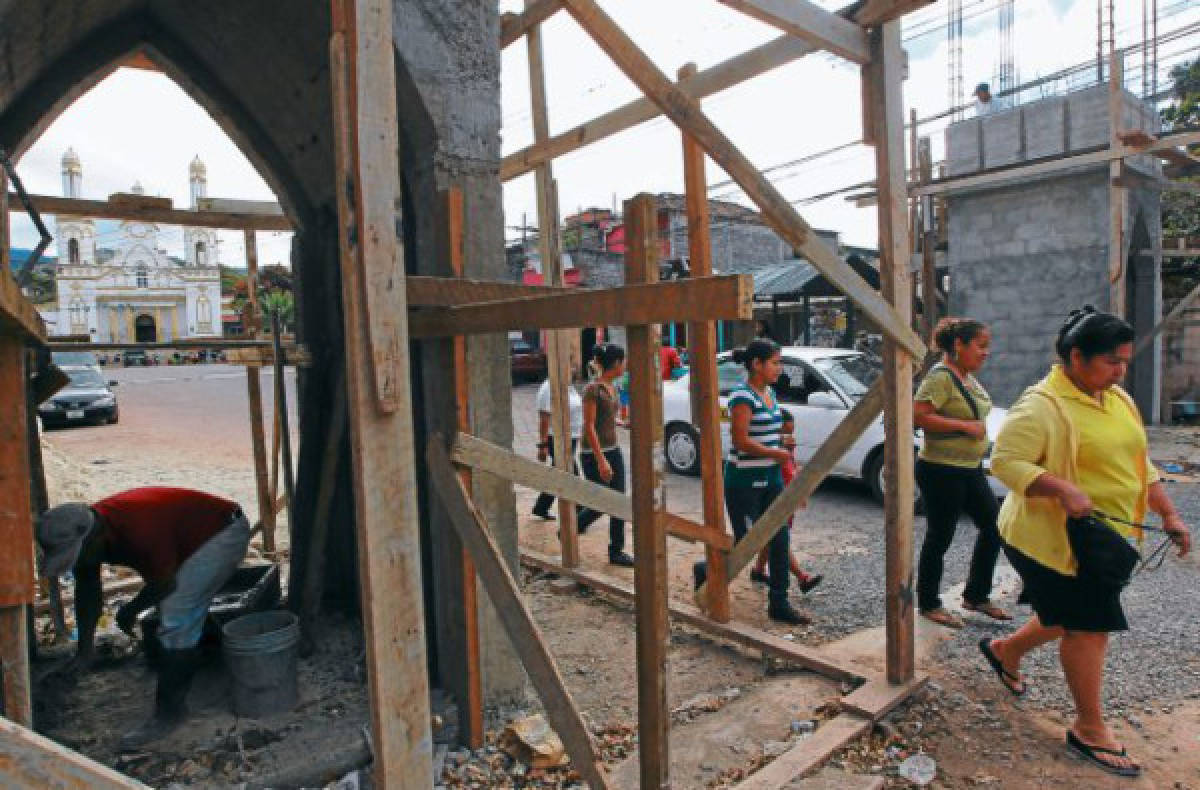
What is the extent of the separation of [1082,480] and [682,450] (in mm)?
6113

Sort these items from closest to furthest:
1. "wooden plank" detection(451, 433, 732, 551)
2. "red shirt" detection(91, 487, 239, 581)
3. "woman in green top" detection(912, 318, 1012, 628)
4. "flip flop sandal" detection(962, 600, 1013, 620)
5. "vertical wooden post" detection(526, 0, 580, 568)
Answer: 1. "wooden plank" detection(451, 433, 732, 551)
2. "red shirt" detection(91, 487, 239, 581)
3. "woman in green top" detection(912, 318, 1012, 628)
4. "flip flop sandal" detection(962, 600, 1013, 620)
5. "vertical wooden post" detection(526, 0, 580, 568)

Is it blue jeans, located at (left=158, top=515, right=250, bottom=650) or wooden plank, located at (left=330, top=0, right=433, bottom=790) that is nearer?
wooden plank, located at (left=330, top=0, right=433, bottom=790)

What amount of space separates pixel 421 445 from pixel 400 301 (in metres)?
1.84

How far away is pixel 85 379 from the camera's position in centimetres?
1559

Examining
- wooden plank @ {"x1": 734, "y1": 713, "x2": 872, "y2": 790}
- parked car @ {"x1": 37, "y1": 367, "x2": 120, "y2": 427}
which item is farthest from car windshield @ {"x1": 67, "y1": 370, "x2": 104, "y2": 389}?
wooden plank @ {"x1": 734, "y1": 713, "x2": 872, "y2": 790}

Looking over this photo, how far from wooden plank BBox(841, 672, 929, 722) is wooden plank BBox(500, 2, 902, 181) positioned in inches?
107

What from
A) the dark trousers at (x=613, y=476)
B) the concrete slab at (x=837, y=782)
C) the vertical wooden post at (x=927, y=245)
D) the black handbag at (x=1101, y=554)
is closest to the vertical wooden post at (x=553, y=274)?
the dark trousers at (x=613, y=476)

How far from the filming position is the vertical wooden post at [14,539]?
8.11ft

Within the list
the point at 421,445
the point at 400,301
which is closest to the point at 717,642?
the point at 421,445

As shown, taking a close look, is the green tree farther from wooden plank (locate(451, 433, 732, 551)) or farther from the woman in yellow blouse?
wooden plank (locate(451, 433, 732, 551))

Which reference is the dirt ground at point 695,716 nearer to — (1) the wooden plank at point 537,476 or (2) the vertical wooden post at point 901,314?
(2) the vertical wooden post at point 901,314

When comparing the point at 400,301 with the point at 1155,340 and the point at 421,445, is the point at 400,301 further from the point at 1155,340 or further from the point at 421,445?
the point at 1155,340

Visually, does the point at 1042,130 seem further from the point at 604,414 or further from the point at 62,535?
the point at 62,535

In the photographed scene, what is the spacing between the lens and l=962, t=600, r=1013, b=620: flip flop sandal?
169 inches
